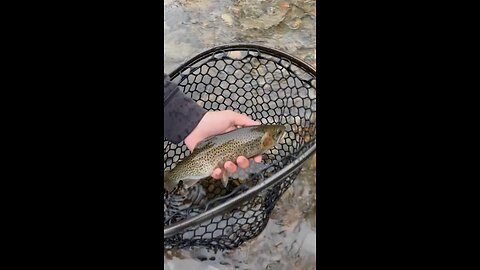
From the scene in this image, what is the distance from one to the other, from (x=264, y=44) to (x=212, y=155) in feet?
1.90

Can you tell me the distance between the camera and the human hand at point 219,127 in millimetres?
2412

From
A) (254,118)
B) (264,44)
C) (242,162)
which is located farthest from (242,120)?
(264,44)

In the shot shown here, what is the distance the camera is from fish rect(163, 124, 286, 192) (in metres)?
2.40

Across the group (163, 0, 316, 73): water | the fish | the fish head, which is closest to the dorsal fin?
the fish

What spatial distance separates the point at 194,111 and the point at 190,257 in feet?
2.05

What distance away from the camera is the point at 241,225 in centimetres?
248

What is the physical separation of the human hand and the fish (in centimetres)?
2

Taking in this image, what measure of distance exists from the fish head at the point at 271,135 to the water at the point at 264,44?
0.17 meters

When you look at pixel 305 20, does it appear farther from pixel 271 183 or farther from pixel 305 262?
pixel 305 262

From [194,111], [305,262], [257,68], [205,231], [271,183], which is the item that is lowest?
[305,262]

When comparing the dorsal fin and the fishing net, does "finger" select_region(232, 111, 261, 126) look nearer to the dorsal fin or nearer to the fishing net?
the fishing net

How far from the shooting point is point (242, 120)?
2.51 meters

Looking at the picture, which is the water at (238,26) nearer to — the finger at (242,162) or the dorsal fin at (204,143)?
the dorsal fin at (204,143)

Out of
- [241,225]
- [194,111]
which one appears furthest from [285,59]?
[241,225]
